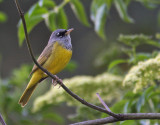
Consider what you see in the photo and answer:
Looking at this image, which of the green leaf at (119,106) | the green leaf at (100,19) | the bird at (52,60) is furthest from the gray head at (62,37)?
the green leaf at (119,106)

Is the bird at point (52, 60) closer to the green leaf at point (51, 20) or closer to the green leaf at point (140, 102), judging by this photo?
the green leaf at point (51, 20)

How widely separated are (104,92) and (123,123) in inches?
33.4

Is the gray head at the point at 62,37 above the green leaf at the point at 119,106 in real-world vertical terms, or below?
above

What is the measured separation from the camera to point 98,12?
3445 mm

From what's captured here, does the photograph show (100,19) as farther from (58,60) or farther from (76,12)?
(58,60)

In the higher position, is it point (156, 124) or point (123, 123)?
point (123, 123)

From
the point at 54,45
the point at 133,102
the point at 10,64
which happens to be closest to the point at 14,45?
the point at 10,64

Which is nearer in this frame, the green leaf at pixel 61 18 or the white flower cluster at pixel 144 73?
the white flower cluster at pixel 144 73

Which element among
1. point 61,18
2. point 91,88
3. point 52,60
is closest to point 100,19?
point 61,18

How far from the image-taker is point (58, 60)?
139 inches

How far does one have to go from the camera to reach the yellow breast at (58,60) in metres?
3.52

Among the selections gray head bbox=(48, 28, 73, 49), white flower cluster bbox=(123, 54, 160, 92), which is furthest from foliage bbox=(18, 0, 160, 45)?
white flower cluster bbox=(123, 54, 160, 92)

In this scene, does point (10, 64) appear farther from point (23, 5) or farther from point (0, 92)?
point (0, 92)

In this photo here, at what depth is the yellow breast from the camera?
11.6ft
